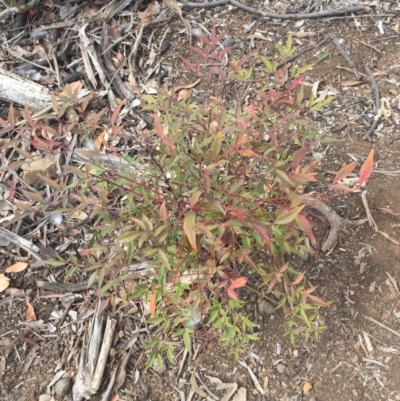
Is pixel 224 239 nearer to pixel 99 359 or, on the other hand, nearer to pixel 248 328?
pixel 248 328

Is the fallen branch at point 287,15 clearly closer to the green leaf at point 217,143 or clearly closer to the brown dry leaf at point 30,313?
the green leaf at point 217,143

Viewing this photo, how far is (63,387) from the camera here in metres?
2.51

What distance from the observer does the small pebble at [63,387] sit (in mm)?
2506

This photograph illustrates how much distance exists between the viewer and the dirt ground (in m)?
2.37

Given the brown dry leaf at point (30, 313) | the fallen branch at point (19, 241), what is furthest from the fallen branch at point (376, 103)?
the brown dry leaf at point (30, 313)

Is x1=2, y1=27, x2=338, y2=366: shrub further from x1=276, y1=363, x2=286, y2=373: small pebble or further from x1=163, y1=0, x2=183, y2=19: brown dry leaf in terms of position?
x1=163, y1=0, x2=183, y2=19: brown dry leaf

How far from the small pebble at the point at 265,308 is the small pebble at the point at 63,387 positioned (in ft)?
3.30

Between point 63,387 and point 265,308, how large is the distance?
3.48 ft

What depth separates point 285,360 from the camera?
2.43 meters

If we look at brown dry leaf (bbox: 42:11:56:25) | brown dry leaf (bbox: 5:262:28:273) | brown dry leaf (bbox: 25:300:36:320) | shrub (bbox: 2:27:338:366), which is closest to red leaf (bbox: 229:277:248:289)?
shrub (bbox: 2:27:338:366)

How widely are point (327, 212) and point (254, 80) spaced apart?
113 centimetres

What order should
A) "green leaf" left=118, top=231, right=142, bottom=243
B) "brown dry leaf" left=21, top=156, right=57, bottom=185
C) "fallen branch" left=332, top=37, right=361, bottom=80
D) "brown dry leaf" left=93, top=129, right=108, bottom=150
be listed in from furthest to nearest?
"fallen branch" left=332, top=37, right=361, bottom=80
"brown dry leaf" left=21, top=156, right=57, bottom=185
"brown dry leaf" left=93, top=129, right=108, bottom=150
"green leaf" left=118, top=231, right=142, bottom=243

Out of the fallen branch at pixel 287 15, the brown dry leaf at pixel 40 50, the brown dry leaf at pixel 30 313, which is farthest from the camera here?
the brown dry leaf at pixel 40 50

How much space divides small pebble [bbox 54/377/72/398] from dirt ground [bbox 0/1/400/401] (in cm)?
5
